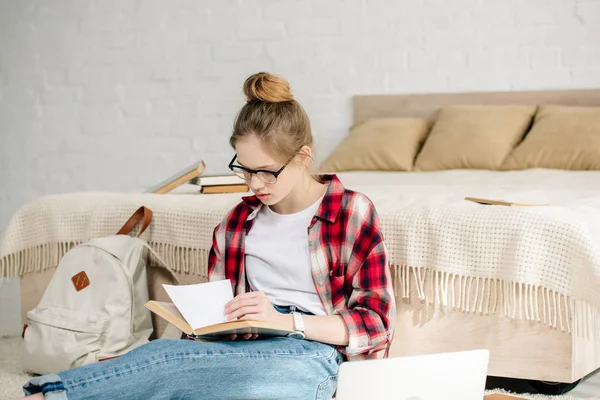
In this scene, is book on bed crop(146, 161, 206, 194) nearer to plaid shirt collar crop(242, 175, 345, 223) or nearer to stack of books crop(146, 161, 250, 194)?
stack of books crop(146, 161, 250, 194)

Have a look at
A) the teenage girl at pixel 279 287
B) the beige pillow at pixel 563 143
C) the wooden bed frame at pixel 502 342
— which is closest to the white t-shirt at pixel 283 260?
the teenage girl at pixel 279 287

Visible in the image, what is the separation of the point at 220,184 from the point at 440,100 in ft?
5.00

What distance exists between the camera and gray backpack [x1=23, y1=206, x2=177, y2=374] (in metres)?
2.07

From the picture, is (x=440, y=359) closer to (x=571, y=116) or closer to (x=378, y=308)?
(x=378, y=308)

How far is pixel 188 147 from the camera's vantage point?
418 cm

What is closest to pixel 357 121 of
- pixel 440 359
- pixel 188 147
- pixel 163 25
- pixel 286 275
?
pixel 188 147

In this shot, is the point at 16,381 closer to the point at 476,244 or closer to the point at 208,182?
the point at 208,182

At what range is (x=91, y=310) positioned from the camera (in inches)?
82.7

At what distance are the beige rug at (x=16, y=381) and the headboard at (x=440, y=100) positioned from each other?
1.62 meters

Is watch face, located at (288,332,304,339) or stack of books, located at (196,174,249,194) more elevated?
stack of books, located at (196,174,249,194)

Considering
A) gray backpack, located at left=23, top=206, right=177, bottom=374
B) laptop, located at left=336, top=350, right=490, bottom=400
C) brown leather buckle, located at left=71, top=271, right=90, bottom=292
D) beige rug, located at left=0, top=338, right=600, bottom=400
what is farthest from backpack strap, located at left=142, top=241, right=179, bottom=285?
laptop, located at left=336, top=350, right=490, bottom=400

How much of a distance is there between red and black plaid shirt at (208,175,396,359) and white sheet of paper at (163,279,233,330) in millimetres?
112

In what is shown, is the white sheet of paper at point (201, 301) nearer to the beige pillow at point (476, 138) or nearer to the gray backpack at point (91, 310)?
the gray backpack at point (91, 310)

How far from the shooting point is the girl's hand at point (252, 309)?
143cm
